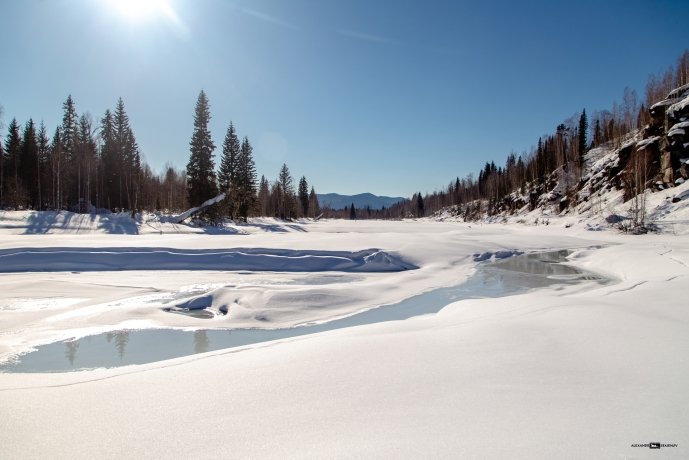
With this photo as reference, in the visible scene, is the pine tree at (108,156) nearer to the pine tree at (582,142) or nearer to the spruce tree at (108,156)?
the spruce tree at (108,156)

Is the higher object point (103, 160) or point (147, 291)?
point (103, 160)

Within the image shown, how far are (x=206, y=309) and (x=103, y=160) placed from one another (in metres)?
43.7

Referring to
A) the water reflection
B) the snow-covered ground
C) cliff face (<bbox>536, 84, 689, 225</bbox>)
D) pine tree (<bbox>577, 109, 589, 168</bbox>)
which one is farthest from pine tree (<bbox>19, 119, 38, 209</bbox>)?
pine tree (<bbox>577, 109, 589, 168</bbox>)

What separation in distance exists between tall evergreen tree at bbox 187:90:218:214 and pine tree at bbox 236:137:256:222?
6472 millimetres

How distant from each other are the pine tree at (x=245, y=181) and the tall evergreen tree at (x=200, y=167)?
647 centimetres

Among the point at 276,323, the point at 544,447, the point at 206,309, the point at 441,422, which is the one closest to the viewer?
the point at 544,447

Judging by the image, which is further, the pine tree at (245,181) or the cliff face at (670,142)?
the pine tree at (245,181)

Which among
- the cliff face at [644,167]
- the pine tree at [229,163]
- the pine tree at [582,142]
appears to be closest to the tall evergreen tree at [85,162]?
the pine tree at [229,163]

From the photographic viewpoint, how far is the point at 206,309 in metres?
7.36

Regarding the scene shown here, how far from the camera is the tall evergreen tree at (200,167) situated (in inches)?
1446

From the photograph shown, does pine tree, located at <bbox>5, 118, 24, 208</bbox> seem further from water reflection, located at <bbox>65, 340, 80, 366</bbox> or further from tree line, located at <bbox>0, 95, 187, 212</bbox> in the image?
water reflection, located at <bbox>65, 340, 80, 366</bbox>

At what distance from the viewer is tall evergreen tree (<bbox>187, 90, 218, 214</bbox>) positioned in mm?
36719

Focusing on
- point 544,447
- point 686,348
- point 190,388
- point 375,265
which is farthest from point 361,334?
point 375,265

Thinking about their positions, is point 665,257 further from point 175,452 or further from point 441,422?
point 175,452
